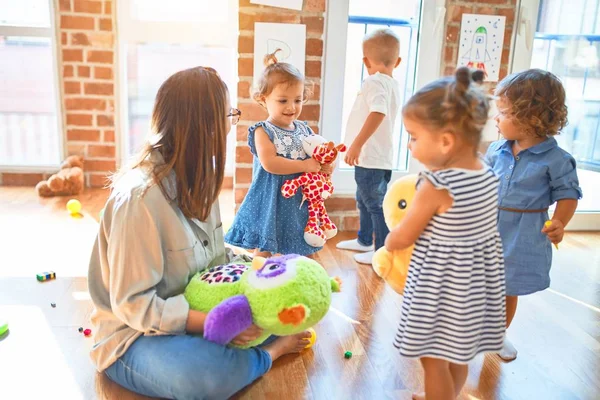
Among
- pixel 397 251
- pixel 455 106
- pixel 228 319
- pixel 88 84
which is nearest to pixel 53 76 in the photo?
pixel 88 84

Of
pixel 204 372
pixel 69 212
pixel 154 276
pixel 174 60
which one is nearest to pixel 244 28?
pixel 174 60

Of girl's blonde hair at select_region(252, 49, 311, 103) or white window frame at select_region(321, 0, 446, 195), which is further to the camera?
white window frame at select_region(321, 0, 446, 195)

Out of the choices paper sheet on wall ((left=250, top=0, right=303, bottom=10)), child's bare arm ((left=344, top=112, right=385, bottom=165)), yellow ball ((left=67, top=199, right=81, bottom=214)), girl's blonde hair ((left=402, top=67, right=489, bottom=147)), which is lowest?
yellow ball ((left=67, top=199, right=81, bottom=214))

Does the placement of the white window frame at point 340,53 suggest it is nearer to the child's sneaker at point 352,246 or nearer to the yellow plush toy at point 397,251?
the child's sneaker at point 352,246

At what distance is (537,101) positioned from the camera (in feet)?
4.71

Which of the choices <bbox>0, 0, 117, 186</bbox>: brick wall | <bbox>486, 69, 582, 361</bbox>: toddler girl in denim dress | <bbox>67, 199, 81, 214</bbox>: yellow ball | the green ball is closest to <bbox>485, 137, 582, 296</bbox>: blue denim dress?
<bbox>486, 69, 582, 361</bbox>: toddler girl in denim dress

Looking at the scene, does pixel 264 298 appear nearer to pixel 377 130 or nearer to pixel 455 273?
pixel 455 273

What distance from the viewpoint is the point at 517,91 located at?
1.45m

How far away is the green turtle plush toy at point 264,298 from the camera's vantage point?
46.1 inches

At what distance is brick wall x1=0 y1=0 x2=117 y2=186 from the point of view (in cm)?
312

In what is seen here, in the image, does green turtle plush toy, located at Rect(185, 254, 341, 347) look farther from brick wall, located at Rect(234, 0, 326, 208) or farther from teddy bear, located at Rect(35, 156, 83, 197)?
teddy bear, located at Rect(35, 156, 83, 197)

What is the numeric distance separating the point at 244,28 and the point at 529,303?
1627 mm

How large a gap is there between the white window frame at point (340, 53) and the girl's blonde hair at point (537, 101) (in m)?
1.14

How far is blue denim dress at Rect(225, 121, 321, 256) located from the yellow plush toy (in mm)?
778
